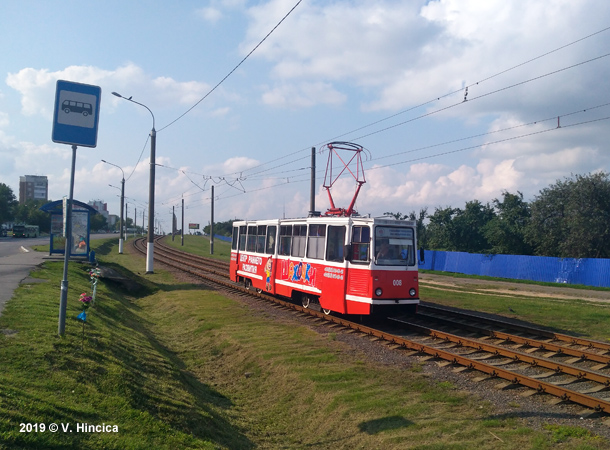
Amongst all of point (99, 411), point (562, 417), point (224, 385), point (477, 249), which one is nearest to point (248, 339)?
point (224, 385)

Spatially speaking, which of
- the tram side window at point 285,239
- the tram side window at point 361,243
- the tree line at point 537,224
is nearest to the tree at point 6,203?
the tree line at point 537,224

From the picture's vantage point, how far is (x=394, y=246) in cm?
1281

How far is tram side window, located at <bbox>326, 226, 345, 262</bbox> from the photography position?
13242 mm

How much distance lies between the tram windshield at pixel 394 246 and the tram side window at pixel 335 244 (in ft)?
3.40

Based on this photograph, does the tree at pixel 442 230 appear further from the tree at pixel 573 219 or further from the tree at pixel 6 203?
the tree at pixel 6 203

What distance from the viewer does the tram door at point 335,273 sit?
13.0 metres

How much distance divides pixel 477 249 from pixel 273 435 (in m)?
42.9

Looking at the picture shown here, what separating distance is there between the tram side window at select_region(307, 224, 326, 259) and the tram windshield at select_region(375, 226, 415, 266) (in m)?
1.95

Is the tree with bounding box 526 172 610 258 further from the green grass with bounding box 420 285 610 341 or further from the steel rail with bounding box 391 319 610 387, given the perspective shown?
the steel rail with bounding box 391 319 610 387

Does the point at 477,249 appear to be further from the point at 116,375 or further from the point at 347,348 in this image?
the point at 116,375

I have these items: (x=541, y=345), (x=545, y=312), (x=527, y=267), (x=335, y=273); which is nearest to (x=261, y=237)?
(x=335, y=273)

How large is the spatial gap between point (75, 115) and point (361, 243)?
7.36 meters

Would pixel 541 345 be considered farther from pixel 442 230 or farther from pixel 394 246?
pixel 442 230

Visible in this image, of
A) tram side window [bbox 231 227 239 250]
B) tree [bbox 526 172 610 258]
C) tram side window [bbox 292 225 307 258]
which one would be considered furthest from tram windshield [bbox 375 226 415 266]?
tree [bbox 526 172 610 258]
